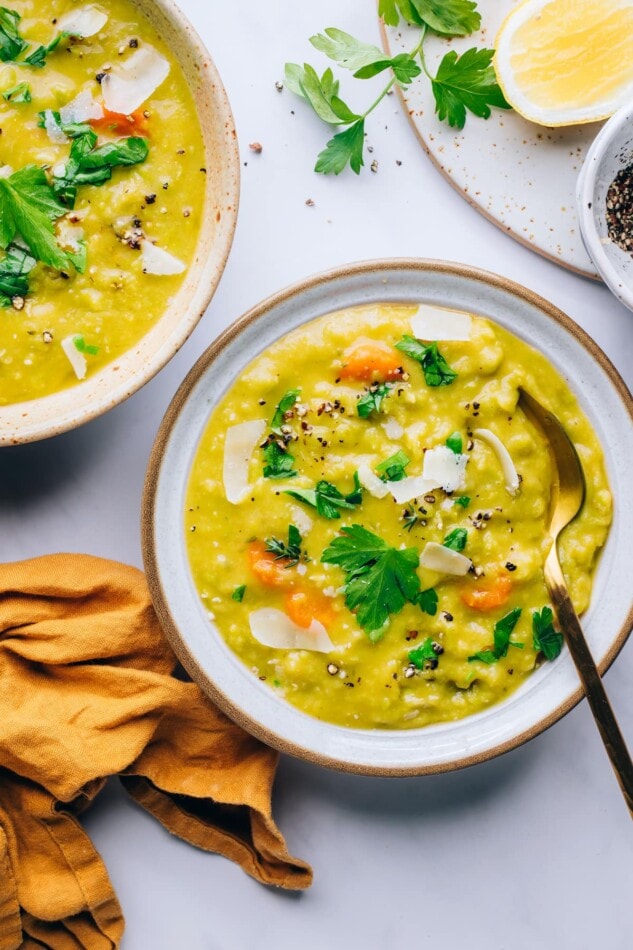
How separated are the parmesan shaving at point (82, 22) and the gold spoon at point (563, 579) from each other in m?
1.39

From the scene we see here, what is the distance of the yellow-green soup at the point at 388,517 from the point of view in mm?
2240

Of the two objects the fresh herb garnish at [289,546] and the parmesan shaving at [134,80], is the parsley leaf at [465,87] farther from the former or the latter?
the fresh herb garnish at [289,546]

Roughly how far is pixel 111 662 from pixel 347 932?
1088 millimetres

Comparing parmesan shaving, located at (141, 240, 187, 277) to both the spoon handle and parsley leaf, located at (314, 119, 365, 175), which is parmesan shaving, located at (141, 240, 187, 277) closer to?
parsley leaf, located at (314, 119, 365, 175)

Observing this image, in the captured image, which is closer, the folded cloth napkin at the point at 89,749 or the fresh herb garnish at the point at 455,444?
the fresh herb garnish at the point at 455,444

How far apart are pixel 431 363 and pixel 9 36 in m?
1.29

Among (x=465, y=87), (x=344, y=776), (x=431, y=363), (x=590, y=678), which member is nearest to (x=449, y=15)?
(x=465, y=87)

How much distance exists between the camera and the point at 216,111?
220cm

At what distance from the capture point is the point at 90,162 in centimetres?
219

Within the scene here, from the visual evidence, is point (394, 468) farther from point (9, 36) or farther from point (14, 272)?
point (9, 36)

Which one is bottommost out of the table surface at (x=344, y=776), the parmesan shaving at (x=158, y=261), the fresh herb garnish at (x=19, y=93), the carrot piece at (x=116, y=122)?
the table surface at (x=344, y=776)

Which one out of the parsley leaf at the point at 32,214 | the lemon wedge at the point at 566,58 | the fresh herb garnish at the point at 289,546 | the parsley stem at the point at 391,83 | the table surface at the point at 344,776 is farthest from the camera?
the table surface at the point at 344,776

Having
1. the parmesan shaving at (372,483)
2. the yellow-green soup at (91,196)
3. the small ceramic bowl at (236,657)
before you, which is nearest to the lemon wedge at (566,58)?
the small ceramic bowl at (236,657)

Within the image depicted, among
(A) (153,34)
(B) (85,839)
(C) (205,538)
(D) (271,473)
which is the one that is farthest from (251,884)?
(A) (153,34)
